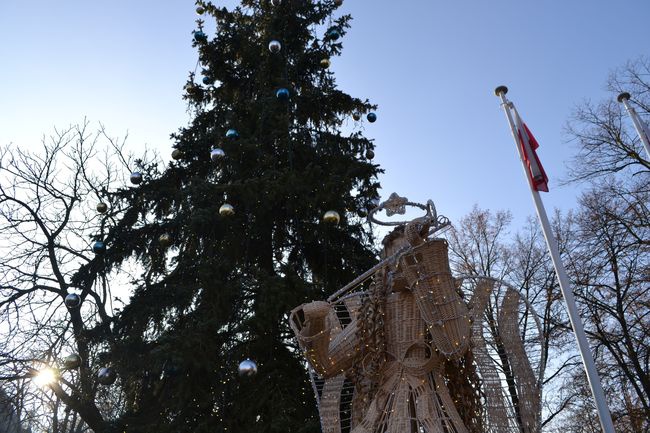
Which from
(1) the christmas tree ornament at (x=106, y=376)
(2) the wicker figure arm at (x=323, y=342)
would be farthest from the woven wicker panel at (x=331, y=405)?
(1) the christmas tree ornament at (x=106, y=376)

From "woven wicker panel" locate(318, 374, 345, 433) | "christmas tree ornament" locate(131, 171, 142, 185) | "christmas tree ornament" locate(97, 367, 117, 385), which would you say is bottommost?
"woven wicker panel" locate(318, 374, 345, 433)

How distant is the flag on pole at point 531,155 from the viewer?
5820 mm

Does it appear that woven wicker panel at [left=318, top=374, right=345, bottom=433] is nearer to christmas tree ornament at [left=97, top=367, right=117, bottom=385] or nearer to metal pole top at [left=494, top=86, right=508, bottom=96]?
christmas tree ornament at [left=97, top=367, right=117, bottom=385]

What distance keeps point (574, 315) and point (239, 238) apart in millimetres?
5071

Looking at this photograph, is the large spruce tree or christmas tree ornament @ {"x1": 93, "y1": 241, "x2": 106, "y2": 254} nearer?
the large spruce tree

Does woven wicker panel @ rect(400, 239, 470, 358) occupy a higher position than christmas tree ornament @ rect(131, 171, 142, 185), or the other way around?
christmas tree ornament @ rect(131, 171, 142, 185)

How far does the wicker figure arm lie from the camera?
3.22m

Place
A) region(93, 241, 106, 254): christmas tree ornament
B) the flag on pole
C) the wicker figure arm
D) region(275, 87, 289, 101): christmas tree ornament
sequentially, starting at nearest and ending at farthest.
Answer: the wicker figure arm < the flag on pole < region(275, 87, 289, 101): christmas tree ornament < region(93, 241, 106, 254): christmas tree ornament

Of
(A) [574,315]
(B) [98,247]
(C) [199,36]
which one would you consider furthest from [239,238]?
(A) [574,315]

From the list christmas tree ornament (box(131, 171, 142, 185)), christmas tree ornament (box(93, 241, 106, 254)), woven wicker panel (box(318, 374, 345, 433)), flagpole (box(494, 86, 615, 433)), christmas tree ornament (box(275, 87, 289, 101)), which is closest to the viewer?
woven wicker panel (box(318, 374, 345, 433))

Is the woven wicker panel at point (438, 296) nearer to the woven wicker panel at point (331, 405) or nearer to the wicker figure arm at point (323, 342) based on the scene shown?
the wicker figure arm at point (323, 342)

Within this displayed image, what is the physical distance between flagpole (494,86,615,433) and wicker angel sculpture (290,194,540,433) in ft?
6.18

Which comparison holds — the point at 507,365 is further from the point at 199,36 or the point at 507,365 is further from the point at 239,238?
the point at 199,36

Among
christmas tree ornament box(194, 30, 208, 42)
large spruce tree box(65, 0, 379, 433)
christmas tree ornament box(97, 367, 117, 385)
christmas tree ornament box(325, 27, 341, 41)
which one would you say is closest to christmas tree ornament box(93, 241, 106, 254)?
large spruce tree box(65, 0, 379, 433)
